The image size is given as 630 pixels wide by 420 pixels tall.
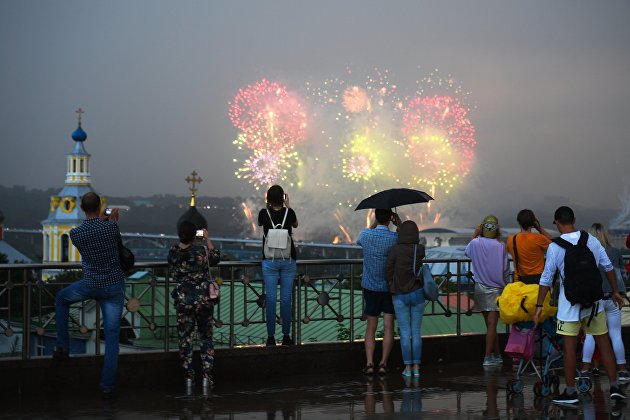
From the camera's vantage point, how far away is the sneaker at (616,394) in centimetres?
874

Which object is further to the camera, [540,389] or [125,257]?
[540,389]

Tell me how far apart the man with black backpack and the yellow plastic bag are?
0.50 meters

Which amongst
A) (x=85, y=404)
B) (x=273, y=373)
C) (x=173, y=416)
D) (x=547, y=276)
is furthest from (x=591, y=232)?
(x=85, y=404)

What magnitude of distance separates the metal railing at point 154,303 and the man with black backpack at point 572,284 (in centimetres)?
272

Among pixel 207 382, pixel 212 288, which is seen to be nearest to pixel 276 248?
pixel 212 288

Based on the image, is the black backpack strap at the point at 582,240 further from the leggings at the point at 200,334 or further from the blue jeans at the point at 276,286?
the leggings at the point at 200,334

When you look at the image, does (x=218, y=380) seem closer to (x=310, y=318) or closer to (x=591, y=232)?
(x=310, y=318)

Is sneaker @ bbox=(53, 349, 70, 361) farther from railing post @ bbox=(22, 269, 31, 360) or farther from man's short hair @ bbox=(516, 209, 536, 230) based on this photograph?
man's short hair @ bbox=(516, 209, 536, 230)

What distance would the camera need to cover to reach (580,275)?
8445mm

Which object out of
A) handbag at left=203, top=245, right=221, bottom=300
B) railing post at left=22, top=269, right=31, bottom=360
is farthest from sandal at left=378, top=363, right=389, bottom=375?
railing post at left=22, top=269, right=31, bottom=360

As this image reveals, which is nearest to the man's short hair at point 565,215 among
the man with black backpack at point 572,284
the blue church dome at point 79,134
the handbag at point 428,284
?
the man with black backpack at point 572,284

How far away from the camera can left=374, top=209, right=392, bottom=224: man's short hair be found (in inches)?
402

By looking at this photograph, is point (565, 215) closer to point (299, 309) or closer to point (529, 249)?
point (529, 249)

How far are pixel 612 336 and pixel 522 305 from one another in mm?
989
